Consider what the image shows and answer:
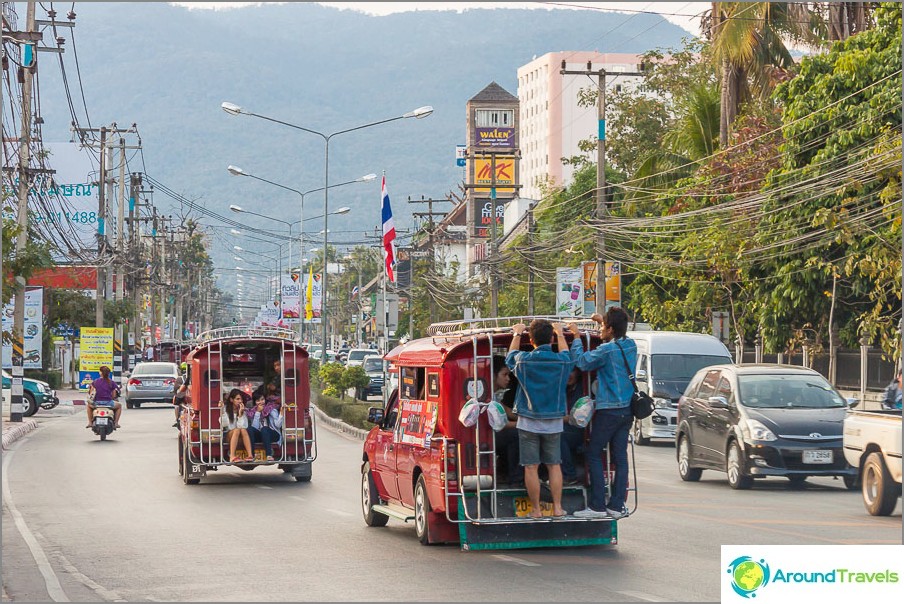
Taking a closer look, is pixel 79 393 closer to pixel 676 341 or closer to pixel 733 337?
pixel 733 337

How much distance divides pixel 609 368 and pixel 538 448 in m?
1.09

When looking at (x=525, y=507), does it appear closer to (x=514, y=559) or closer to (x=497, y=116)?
(x=514, y=559)

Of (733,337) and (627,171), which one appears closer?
(733,337)

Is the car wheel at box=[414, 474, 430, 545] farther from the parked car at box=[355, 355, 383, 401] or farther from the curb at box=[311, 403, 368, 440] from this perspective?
the parked car at box=[355, 355, 383, 401]

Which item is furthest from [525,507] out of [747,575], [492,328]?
[747,575]

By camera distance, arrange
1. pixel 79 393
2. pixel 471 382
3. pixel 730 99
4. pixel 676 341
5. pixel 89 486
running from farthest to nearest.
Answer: pixel 79 393 < pixel 730 99 < pixel 676 341 < pixel 89 486 < pixel 471 382

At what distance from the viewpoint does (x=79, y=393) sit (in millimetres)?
59781

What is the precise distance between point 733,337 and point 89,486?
27241mm

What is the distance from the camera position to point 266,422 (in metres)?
21.0

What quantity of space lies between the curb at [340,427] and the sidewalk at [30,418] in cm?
724

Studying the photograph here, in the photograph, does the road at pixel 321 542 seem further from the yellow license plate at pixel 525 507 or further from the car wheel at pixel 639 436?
the car wheel at pixel 639 436

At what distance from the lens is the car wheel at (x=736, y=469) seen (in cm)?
1939

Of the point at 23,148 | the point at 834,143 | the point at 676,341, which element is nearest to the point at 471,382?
the point at 676,341

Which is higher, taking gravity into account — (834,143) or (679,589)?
(834,143)
